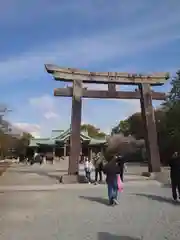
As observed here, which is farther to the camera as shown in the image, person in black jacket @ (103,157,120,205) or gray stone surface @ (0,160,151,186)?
gray stone surface @ (0,160,151,186)

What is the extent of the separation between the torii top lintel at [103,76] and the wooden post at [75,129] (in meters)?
0.48

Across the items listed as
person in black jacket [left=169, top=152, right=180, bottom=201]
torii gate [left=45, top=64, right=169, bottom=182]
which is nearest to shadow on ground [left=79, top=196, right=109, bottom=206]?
person in black jacket [left=169, top=152, right=180, bottom=201]

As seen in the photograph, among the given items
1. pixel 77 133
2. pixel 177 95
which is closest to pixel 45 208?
pixel 77 133

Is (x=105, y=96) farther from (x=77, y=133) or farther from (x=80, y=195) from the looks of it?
(x=80, y=195)

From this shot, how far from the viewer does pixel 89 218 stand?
10.4 m

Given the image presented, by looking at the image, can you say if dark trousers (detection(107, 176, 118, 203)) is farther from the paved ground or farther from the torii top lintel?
the torii top lintel

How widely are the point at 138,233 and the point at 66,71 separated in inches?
623

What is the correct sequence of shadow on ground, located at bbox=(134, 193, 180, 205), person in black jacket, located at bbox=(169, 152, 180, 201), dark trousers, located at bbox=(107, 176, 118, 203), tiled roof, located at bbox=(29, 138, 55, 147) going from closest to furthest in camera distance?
dark trousers, located at bbox=(107, 176, 118, 203) → shadow on ground, located at bbox=(134, 193, 180, 205) → person in black jacket, located at bbox=(169, 152, 180, 201) → tiled roof, located at bbox=(29, 138, 55, 147)

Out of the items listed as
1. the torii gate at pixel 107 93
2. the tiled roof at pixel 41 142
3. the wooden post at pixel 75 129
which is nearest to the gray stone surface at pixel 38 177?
the wooden post at pixel 75 129

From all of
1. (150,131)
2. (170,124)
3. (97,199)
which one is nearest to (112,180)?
(97,199)

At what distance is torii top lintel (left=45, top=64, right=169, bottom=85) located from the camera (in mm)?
22734

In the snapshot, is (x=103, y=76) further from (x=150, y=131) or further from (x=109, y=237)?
(x=109, y=237)

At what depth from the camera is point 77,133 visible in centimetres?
2295

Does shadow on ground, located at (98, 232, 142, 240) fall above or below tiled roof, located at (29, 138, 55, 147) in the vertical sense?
below
